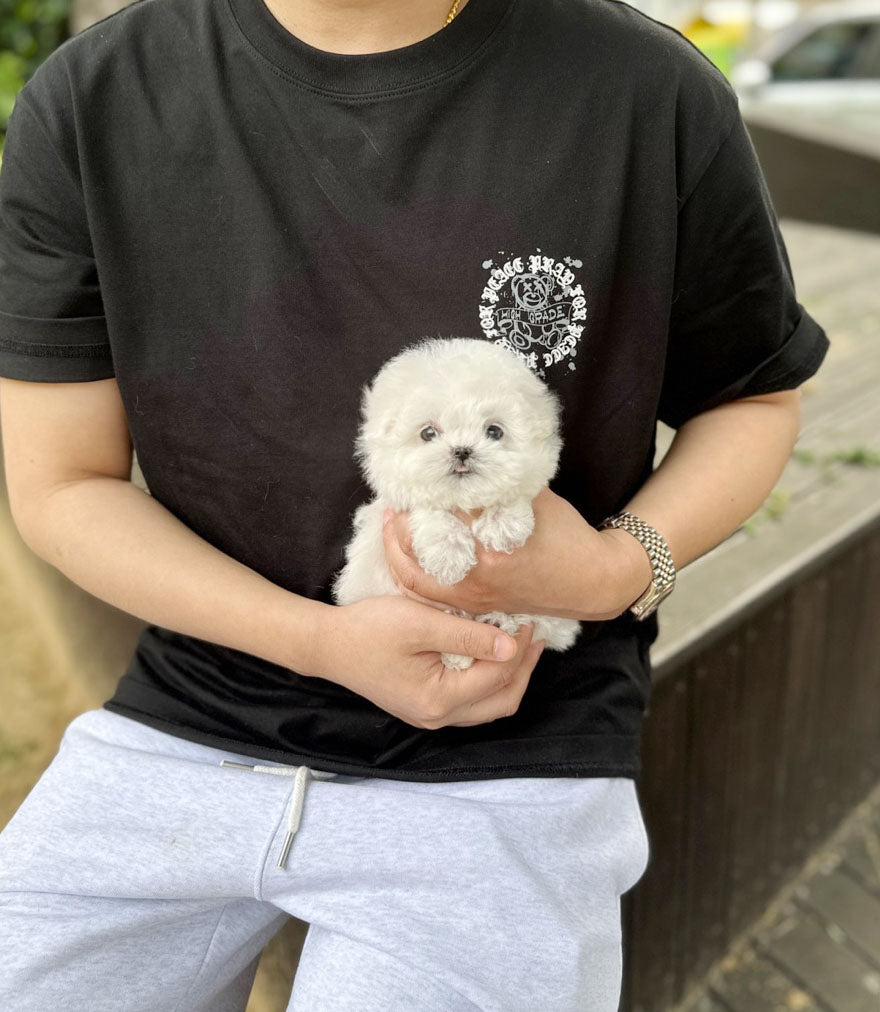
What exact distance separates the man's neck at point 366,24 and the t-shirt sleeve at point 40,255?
0.28 metres

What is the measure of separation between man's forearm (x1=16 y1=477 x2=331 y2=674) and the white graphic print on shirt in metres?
0.33

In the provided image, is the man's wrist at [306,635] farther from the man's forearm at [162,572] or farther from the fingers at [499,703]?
the fingers at [499,703]

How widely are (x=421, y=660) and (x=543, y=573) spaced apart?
15cm

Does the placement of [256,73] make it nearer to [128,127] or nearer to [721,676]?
[128,127]

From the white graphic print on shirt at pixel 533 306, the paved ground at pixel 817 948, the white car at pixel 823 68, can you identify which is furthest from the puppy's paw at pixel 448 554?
the white car at pixel 823 68

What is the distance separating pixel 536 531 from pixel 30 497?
1.94 ft

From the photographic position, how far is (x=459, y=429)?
900 mm

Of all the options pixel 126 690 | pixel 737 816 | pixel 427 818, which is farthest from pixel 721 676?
pixel 126 690

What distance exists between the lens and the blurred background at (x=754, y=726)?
1.75 metres

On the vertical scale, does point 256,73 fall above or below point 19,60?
above

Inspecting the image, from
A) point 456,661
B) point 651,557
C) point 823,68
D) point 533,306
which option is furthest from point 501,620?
point 823,68

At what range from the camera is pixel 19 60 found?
413cm

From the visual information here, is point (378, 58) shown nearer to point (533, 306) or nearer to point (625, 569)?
point (533, 306)

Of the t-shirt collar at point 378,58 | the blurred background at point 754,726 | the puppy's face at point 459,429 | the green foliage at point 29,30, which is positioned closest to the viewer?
the puppy's face at point 459,429
